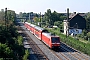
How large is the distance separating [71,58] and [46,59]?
3548mm

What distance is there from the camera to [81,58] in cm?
2875

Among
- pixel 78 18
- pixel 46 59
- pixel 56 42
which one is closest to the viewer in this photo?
pixel 46 59

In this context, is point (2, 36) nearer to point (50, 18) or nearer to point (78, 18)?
point (78, 18)

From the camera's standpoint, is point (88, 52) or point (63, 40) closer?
point (88, 52)

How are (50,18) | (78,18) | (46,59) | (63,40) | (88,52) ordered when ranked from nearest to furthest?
(46,59), (88,52), (63,40), (78,18), (50,18)

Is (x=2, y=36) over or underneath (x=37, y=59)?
over

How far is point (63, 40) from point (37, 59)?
20.8m

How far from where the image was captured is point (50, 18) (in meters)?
108

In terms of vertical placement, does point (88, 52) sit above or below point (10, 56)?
below

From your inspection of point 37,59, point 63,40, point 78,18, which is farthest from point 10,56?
point 78,18

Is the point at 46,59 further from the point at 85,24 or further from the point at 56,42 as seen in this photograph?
the point at 85,24

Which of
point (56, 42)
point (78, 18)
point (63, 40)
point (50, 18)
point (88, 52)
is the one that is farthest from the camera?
point (50, 18)

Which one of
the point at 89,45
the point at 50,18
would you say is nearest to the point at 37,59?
the point at 89,45

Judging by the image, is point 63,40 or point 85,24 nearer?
point 63,40
